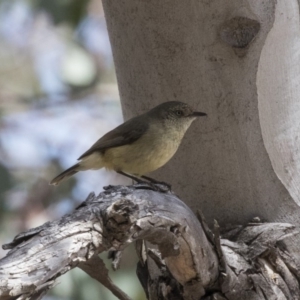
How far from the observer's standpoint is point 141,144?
3.07 metres

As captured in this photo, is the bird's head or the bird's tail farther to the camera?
the bird's tail

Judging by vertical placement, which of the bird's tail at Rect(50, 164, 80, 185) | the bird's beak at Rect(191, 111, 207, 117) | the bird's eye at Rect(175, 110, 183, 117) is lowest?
the bird's tail at Rect(50, 164, 80, 185)

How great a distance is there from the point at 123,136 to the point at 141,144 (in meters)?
0.09

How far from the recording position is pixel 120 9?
7.86 feet

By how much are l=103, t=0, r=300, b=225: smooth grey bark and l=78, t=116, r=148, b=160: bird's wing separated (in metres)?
0.46

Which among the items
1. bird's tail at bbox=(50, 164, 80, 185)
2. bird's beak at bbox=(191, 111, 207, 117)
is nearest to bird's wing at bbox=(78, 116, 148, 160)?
bird's tail at bbox=(50, 164, 80, 185)

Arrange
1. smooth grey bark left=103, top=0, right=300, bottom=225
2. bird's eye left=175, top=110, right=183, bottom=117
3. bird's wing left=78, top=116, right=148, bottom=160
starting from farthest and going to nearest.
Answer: bird's wing left=78, top=116, right=148, bottom=160
bird's eye left=175, top=110, right=183, bottom=117
smooth grey bark left=103, top=0, right=300, bottom=225

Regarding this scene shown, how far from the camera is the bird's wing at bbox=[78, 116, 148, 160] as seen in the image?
2871 mm

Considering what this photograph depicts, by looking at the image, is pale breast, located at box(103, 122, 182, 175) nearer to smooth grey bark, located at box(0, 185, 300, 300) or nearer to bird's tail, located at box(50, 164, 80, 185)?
bird's tail, located at box(50, 164, 80, 185)

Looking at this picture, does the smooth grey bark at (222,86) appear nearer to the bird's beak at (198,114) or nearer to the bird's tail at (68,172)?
the bird's beak at (198,114)

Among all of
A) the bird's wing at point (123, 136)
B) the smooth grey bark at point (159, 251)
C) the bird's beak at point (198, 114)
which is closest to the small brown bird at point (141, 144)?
the bird's wing at point (123, 136)

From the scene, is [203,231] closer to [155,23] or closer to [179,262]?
[179,262]

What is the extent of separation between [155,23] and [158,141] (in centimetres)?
82

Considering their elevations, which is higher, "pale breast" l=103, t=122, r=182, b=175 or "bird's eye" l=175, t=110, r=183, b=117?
"bird's eye" l=175, t=110, r=183, b=117
